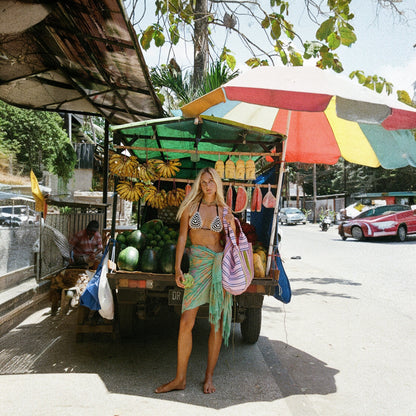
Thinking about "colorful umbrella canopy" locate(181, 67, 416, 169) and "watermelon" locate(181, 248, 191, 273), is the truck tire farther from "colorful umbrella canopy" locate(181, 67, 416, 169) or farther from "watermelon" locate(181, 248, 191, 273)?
"colorful umbrella canopy" locate(181, 67, 416, 169)

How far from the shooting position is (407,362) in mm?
4398

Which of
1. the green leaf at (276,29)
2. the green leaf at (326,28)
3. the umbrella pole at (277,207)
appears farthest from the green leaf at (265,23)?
the umbrella pole at (277,207)

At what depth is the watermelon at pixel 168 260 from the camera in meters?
4.27

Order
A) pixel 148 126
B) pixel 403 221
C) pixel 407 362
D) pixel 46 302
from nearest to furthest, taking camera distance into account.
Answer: pixel 407 362, pixel 148 126, pixel 46 302, pixel 403 221

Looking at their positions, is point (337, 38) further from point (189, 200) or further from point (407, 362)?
point (407, 362)

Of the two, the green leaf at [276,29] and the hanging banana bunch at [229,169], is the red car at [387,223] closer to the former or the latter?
the green leaf at [276,29]

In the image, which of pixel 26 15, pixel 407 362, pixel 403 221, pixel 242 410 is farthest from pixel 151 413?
pixel 403 221

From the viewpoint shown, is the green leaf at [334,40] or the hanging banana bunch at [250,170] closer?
the hanging banana bunch at [250,170]

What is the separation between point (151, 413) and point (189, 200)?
1889 millimetres

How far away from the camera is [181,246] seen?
371 cm

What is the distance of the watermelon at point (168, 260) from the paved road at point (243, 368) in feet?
3.40

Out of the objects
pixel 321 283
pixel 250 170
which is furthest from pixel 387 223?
pixel 250 170

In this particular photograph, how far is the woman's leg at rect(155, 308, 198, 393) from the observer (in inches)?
137

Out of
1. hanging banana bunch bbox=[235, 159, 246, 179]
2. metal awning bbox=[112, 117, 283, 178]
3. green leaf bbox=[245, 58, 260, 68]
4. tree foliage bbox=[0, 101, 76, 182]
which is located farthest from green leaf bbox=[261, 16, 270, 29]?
tree foliage bbox=[0, 101, 76, 182]
